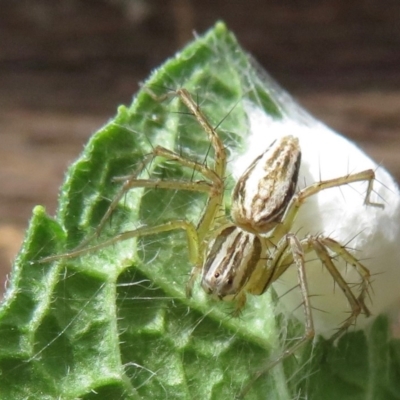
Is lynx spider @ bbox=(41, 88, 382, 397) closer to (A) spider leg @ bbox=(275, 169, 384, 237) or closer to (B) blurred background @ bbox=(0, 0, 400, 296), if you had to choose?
(A) spider leg @ bbox=(275, 169, 384, 237)

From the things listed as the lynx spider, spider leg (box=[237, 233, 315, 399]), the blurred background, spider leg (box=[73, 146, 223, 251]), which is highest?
the blurred background

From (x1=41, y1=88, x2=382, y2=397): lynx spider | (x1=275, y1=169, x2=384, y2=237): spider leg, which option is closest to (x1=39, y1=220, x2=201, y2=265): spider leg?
(x1=41, y1=88, x2=382, y2=397): lynx spider

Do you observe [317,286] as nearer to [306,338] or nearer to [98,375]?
[306,338]

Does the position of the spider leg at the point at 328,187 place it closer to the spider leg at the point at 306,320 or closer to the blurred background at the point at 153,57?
the spider leg at the point at 306,320

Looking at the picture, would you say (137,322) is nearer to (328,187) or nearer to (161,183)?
(161,183)

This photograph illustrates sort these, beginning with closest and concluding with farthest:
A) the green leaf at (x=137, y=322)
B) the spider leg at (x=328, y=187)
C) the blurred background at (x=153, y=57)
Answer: the green leaf at (x=137, y=322) < the spider leg at (x=328, y=187) < the blurred background at (x=153, y=57)

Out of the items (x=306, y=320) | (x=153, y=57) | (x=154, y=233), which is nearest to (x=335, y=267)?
(x=306, y=320)

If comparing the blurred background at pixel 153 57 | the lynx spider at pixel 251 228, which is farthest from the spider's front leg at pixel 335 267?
the blurred background at pixel 153 57

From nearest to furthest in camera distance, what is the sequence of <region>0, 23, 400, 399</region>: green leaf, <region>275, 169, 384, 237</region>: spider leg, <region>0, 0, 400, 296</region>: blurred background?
<region>0, 23, 400, 399</region>: green leaf
<region>275, 169, 384, 237</region>: spider leg
<region>0, 0, 400, 296</region>: blurred background
